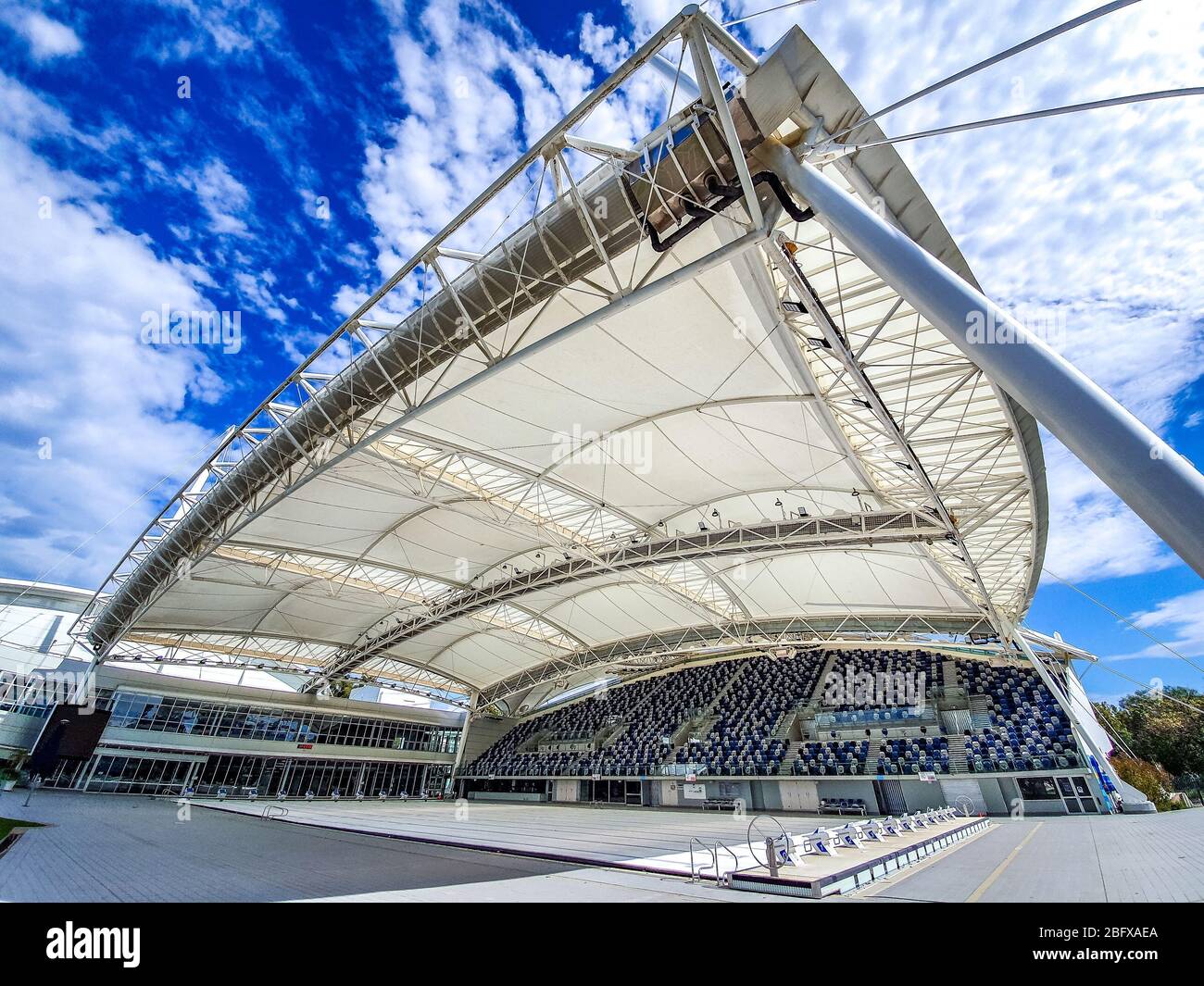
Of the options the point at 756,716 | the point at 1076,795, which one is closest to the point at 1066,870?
the point at 1076,795

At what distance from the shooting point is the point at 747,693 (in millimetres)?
42250

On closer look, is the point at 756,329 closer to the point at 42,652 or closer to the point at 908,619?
the point at 908,619

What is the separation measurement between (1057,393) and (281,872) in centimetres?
1383

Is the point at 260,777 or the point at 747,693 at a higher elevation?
the point at 747,693

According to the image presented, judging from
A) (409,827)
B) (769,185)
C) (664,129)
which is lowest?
(409,827)

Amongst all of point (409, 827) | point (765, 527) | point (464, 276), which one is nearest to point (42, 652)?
point (409, 827)

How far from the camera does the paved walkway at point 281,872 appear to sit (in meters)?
8.05

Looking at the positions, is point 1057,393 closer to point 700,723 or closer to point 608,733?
point 700,723

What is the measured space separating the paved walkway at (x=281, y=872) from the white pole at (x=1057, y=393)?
6800mm

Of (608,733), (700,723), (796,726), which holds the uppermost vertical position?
(700,723)

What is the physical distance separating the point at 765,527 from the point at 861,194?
51.5 feet

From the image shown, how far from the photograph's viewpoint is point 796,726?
37094 mm

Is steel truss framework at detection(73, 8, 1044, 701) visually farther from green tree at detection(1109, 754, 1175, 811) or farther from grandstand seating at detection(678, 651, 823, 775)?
green tree at detection(1109, 754, 1175, 811)

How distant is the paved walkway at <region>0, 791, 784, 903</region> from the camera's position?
805 centimetres
